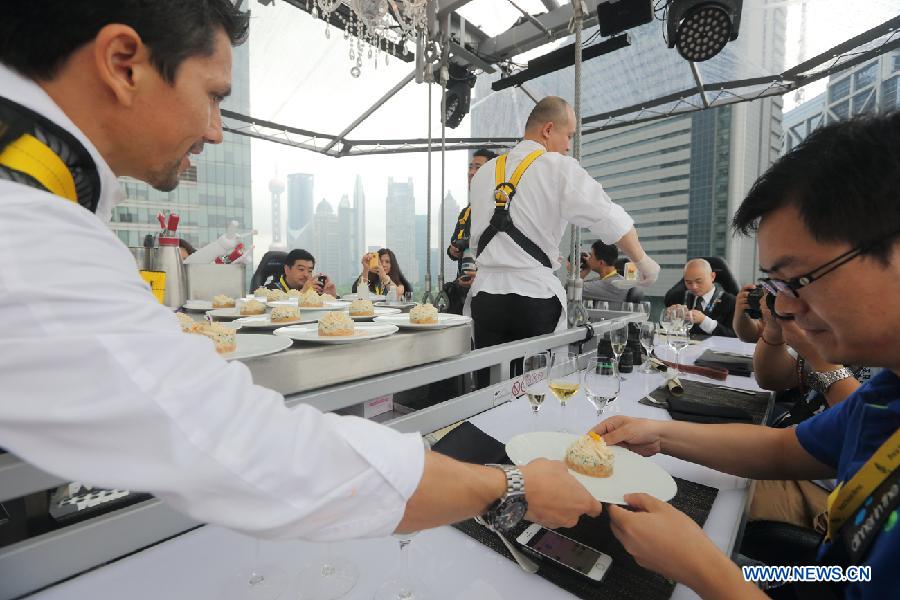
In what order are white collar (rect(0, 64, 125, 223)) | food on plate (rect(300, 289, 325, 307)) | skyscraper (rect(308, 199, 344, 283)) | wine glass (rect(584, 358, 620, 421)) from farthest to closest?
skyscraper (rect(308, 199, 344, 283)) → food on plate (rect(300, 289, 325, 307)) → wine glass (rect(584, 358, 620, 421)) → white collar (rect(0, 64, 125, 223))

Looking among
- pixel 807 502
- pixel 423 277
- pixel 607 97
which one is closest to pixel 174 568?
pixel 807 502

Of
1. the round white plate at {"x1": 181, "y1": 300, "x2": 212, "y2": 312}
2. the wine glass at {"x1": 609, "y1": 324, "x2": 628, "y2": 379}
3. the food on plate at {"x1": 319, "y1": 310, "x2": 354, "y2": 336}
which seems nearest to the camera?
the food on plate at {"x1": 319, "y1": 310, "x2": 354, "y2": 336}

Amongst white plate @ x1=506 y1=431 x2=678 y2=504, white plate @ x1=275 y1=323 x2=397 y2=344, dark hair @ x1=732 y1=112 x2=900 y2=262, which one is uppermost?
dark hair @ x1=732 y1=112 x2=900 y2=262

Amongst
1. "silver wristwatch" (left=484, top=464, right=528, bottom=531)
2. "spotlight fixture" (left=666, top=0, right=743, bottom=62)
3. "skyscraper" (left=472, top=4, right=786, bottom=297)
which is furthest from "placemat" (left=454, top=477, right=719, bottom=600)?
"spotlight fixture" (left=666, top=0, right=743, bottom=62)

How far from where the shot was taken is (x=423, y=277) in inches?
129

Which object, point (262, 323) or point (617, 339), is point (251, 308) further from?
point (617, 339)

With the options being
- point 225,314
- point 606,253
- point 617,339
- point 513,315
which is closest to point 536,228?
point 513,315

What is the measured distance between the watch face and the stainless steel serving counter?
580 mm

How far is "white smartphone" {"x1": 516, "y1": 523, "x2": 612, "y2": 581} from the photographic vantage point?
77cm

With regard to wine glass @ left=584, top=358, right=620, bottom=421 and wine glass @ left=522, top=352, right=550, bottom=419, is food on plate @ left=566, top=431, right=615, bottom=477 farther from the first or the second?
wine glass @ left=522, top=352, right=550, bottom=419

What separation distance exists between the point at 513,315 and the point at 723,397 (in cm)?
114

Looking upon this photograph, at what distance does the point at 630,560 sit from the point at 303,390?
32.8 inches

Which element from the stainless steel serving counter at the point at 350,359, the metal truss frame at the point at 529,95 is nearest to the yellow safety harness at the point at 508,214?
the stainless steel serving counter at the point at 350,359

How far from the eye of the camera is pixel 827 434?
3.81 ft
